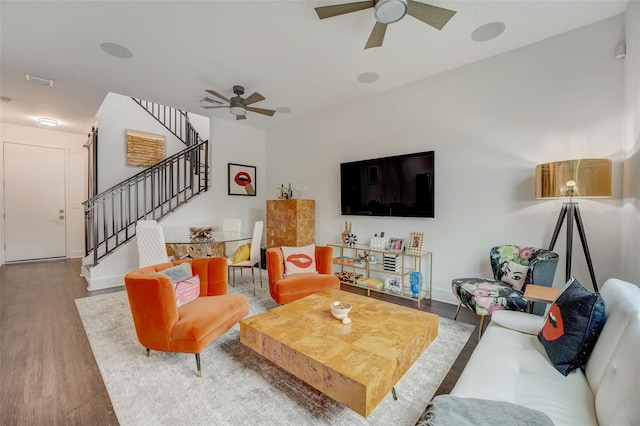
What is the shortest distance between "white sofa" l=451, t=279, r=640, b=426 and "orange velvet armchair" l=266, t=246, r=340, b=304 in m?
1.75

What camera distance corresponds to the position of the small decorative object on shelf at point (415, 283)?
3455mm

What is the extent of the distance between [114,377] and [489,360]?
257cm

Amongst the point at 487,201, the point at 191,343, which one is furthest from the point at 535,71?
the point at 191,343

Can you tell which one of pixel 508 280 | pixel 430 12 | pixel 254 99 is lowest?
pixel 508 280

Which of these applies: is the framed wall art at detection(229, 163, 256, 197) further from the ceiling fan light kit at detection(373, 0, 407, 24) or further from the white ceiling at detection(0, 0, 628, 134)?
the ceiling fan light kit at detection(373, 0, 407, 24)

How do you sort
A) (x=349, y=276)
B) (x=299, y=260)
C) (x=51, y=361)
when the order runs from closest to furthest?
(x=51, y=361) < (x=299, y=260) < (x=349, y=276)

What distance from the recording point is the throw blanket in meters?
0.98

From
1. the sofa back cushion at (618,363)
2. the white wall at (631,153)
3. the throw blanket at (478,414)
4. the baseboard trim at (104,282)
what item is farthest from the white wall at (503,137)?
the baseboard trim at (104,282)

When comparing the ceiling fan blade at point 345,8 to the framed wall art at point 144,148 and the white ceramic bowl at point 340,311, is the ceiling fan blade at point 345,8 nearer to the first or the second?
the white ceramic bowl at point 340,311

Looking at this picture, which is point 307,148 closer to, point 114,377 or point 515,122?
point 515,122

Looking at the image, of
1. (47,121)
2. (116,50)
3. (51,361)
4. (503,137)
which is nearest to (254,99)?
(116,50)

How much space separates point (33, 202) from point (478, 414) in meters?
8.43

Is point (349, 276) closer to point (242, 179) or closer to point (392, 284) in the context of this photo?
point (392, 284)

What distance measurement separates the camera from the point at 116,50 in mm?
2994
